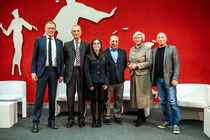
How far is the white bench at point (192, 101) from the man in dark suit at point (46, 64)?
7.25 feet

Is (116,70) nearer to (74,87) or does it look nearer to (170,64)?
(74,87)

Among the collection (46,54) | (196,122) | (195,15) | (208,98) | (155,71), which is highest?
(195,15)

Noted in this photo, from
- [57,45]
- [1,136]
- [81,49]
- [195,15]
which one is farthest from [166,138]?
[195,15]

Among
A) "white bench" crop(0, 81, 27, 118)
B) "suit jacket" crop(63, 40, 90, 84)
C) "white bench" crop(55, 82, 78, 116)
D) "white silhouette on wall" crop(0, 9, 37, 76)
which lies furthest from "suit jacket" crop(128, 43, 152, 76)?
"white silhouette on wall" crop(0, 9, 37, 76)

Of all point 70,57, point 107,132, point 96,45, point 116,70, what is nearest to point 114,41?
point 96,45

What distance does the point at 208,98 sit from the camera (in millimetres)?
2822

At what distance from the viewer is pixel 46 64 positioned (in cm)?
291

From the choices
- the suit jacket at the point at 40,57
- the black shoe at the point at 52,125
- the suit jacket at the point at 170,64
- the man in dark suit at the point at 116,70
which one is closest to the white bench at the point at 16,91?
the black shoe at the point at 52,125

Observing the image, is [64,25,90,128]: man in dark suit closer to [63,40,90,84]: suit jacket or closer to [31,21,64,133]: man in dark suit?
[63,40,90,84]: suit jacket

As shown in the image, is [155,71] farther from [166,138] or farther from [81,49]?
[81,49]

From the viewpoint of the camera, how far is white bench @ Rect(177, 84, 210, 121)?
3225mm

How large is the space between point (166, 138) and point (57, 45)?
7.07ft

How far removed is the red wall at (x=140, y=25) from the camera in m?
4.39

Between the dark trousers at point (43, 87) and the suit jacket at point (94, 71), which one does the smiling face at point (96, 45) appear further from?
the dark trousers at point (43, 87)
